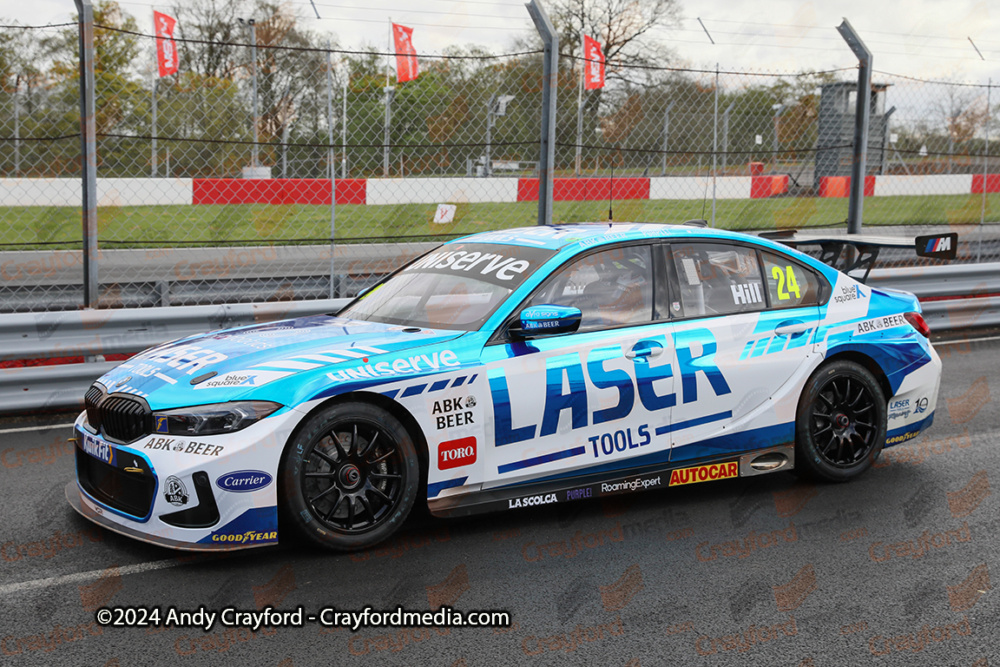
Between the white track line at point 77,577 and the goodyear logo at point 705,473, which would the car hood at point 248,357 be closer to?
the white track line at point 77,577

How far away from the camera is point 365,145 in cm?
909

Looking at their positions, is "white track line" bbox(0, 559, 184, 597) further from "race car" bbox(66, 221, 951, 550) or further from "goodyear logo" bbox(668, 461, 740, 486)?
"goodyear logo" bbox(668, 461, 740, 486)

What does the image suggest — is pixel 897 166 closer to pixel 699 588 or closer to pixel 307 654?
pixel 699 588

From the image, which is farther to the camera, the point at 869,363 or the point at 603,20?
the point at 603,20

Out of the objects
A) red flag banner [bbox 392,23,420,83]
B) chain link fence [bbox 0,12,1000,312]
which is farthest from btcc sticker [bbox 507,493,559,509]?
red flag banner [bbox 392,23,420,83]

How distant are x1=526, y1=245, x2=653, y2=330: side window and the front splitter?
180 cm

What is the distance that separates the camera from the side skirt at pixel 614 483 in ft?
14.2

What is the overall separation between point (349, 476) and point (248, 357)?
691 millimetres

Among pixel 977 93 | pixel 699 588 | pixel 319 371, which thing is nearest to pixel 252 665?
pixel 319 371

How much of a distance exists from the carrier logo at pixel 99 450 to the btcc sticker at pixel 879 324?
3.94m

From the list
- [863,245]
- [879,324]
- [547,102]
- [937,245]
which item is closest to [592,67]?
[547,102]

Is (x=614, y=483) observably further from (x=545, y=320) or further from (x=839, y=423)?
(x=839, y=423)

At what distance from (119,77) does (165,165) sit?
A: 1.50 meters

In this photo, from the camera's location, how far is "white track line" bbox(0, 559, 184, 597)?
375cm
